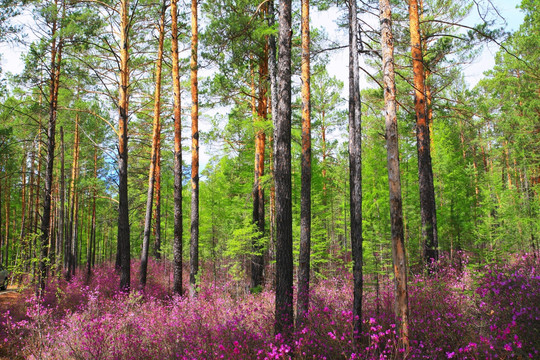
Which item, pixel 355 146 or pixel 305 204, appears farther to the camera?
pixel 305 204

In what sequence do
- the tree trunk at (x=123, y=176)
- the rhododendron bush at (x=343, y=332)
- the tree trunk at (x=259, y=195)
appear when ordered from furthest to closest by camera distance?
1. the tree trunk at (x=259, y=195)
2. the tree trunk at (x=123, y=176)
3. the rhododendron bush at (x=343, y=332)

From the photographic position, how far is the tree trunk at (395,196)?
14.0 ft

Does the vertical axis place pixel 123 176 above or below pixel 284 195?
above

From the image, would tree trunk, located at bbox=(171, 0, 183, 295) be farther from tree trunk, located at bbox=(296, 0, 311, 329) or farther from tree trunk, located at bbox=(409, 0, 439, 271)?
tree trunk, located at bbox=(409, 0, 439, 271)

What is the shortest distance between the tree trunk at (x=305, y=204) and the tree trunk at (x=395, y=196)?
2111 mm

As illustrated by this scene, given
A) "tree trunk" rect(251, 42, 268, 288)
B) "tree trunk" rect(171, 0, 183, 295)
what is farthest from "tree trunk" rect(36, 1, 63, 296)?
"tree trunk" rect(251, 42, 268, 288)

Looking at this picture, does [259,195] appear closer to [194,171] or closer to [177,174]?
[194,171]

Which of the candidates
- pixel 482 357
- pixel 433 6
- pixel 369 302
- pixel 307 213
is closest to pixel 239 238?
pixel 307 213

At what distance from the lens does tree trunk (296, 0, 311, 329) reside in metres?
6.19

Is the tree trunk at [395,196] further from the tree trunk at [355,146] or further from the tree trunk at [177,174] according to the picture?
the tree trunk at [177,174]

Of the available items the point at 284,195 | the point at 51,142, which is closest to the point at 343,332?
the point at 284,195

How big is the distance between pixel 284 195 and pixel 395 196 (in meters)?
1.91

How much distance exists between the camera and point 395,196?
4.59 metres

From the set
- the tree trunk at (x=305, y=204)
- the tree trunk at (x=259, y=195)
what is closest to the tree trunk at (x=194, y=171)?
the tree trunk at (x=259, y=195)
